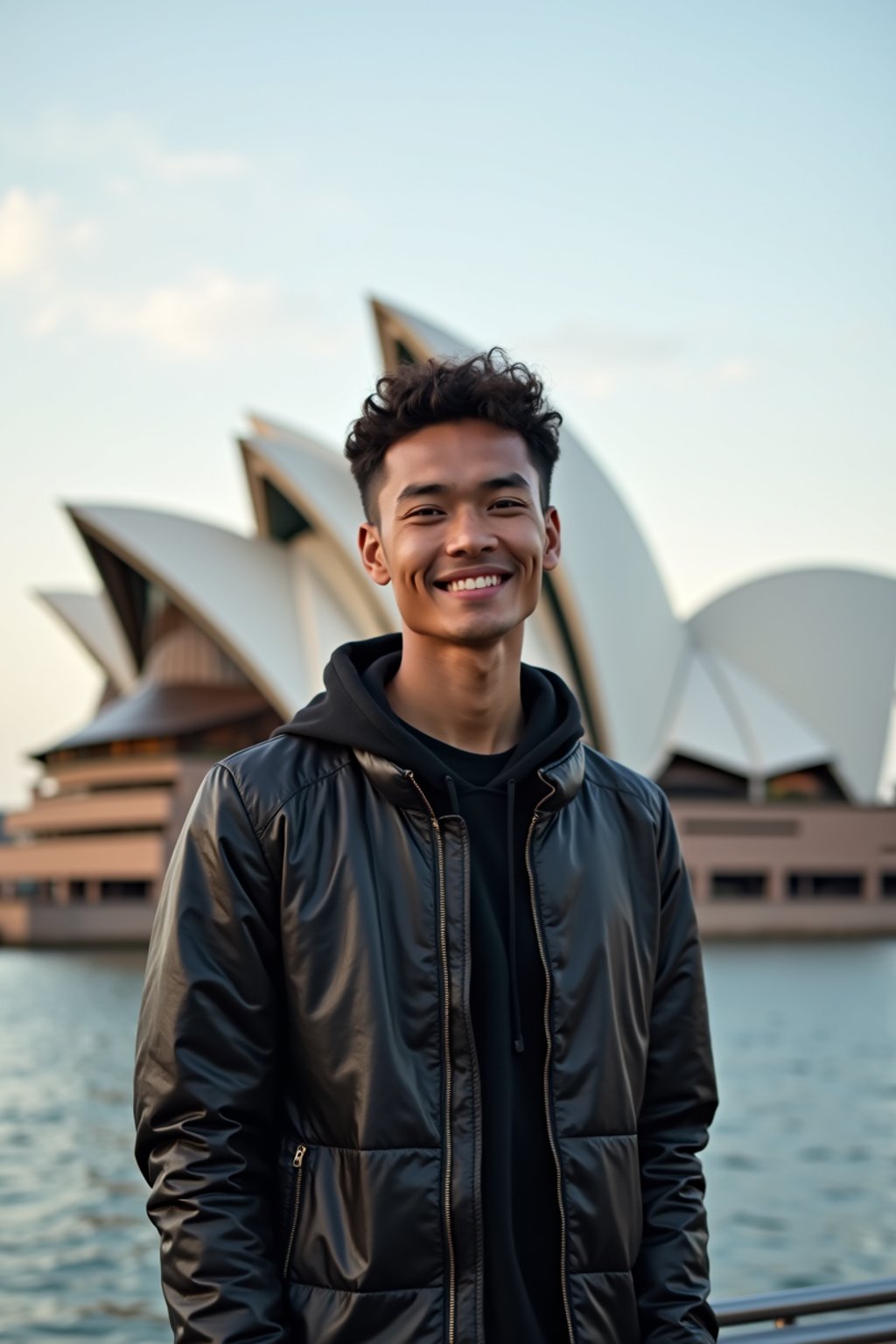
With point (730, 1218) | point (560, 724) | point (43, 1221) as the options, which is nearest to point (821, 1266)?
point (730, 1218)

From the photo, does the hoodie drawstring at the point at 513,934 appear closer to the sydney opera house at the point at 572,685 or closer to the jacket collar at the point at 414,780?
the jacket collar at the point at 414,780

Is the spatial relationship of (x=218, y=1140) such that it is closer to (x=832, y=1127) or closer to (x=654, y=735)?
(x=832, y=1127)

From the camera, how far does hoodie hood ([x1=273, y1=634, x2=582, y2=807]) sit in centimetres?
170

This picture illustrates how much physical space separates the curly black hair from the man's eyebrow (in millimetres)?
66

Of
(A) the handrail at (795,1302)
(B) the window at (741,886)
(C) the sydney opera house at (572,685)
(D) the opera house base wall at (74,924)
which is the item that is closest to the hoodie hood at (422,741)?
(A) the handrail at (795,1302)

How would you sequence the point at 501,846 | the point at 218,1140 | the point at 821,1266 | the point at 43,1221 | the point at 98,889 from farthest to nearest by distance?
the point at 98,889, the point at 43,1221, the point at 821,1266, the point at 501,846, the point at 218,1140

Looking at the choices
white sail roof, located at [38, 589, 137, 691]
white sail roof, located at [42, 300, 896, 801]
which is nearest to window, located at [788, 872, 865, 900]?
white sail roof, located at [42, 300, 896, 801]

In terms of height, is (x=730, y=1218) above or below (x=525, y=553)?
below

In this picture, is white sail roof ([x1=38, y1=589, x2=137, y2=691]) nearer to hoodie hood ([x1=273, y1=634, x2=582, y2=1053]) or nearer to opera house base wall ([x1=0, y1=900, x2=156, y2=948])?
opera house base wall ([x1=0, y1=900, x2=156, y2=948])

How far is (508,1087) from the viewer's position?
163 centimetres

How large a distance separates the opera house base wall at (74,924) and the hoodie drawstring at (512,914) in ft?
95.0

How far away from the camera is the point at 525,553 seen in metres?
1.80


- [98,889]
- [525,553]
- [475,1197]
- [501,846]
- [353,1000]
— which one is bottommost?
[98,889]

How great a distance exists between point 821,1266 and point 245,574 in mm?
28238
